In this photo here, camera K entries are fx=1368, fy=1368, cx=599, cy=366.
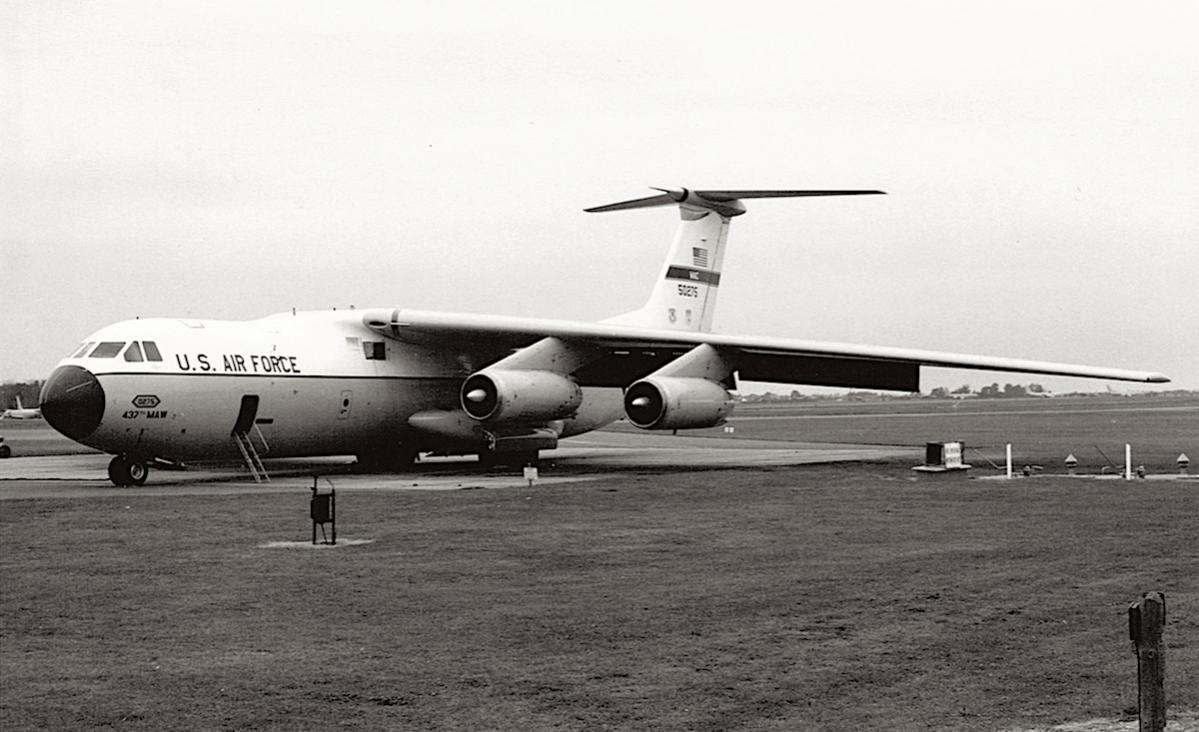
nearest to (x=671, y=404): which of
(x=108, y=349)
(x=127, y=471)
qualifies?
(x=127, y=471)

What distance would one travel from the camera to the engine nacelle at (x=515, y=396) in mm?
26609

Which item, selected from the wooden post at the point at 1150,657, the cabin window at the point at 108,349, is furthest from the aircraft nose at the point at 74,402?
the wooden post at the point at 1150,657

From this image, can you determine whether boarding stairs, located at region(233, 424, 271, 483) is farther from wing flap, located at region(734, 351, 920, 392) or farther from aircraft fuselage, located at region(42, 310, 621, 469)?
wing flap, located at region(734, 351, 920, 392)

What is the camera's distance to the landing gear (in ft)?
78.0

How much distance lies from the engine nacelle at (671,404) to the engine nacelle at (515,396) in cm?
151

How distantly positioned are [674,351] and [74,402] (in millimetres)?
12823

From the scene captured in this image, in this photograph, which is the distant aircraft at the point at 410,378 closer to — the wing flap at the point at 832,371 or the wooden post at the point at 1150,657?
the wing flap at the point at 832,371

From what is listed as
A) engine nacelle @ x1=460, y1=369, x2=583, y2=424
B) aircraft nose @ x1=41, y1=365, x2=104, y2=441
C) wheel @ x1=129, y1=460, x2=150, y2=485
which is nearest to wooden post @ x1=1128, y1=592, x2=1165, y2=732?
aircraft nose @ x1=41, y1=365, x2=104, y2=441

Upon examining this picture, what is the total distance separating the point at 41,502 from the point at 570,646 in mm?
13225

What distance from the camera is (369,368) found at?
1081 inches

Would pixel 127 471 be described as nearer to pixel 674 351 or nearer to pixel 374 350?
pixel 374 350

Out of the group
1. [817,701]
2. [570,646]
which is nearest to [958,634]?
[817,701]

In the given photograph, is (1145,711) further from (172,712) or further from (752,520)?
(752,520)

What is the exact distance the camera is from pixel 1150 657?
19.4ft
